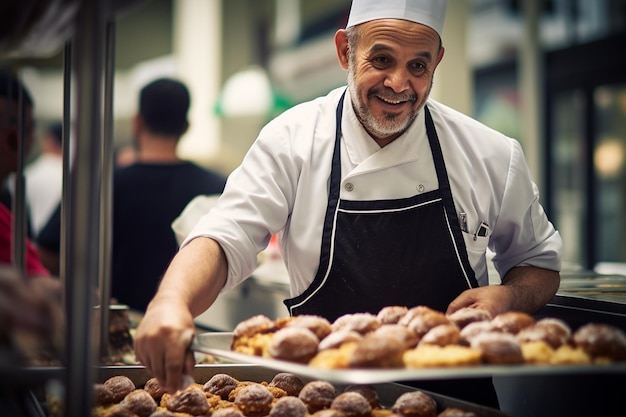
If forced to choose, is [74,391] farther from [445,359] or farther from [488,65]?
[488,65]

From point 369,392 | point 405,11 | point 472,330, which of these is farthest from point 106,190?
point 472,330

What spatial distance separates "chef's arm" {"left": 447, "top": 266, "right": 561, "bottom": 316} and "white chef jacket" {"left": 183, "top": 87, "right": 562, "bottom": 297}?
0.04 meters

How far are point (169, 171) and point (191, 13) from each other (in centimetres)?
750

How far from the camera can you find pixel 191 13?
1073 centimetres

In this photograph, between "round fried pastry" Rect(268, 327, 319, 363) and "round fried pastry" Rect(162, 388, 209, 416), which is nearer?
"round fried pastry" Rect(268, 327, 319, 363)

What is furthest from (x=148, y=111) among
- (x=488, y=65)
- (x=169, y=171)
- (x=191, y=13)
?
(x=191, y=13)

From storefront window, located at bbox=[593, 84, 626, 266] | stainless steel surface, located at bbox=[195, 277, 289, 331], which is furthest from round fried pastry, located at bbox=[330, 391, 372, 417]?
storefront window, located at bbox=[593, 84, 626, 266]

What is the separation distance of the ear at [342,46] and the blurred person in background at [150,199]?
1.49m

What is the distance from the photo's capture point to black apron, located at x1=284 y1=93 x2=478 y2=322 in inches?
81.9

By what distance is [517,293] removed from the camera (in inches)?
79.4

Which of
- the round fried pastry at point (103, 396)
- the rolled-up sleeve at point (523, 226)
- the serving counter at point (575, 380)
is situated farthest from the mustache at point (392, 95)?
the round fried pastry at point (103, 396)

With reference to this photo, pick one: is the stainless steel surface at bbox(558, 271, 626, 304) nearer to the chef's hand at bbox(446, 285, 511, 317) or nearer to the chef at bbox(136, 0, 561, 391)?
the chef at bbox(136, 0, 561, 391)

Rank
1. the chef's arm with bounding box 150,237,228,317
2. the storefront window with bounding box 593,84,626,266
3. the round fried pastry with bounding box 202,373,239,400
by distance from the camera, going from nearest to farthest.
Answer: the chef's arm with bounding box 150,237,228,317 → the round fried pastry with bounding box 202,373,239,400 → the storefront window with bounding box 593,84,626,266

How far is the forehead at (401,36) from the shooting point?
6.69ft
